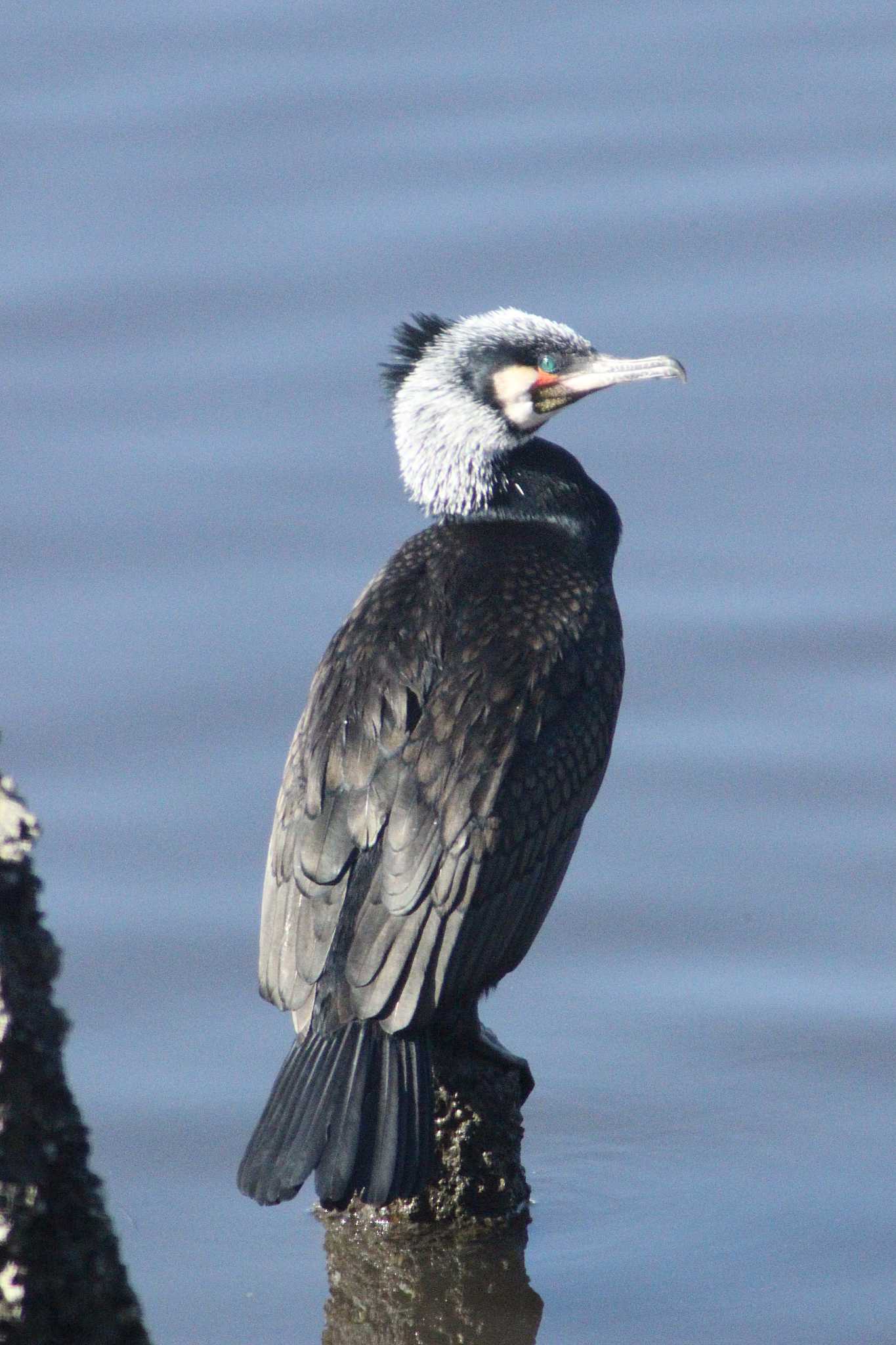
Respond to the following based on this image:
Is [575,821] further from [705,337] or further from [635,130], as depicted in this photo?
[635,130]

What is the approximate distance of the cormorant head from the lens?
230 inches

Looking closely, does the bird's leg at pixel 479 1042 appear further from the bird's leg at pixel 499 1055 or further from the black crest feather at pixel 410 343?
the black crest feather at pixel 410 343

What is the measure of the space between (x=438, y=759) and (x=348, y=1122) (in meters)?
0.85

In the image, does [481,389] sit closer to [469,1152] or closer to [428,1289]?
[469,1152]

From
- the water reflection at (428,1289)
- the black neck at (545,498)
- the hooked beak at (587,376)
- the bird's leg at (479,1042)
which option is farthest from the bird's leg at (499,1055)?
the hooked beak at (587,376)

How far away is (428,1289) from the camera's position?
16.4 feet

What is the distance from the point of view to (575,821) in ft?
17.4

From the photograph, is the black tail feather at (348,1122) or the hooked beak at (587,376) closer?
the black tail feather at (348,1122)

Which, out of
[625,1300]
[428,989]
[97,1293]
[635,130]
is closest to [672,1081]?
[625,1300]

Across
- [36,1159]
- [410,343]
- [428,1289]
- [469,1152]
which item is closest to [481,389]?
[410,343]

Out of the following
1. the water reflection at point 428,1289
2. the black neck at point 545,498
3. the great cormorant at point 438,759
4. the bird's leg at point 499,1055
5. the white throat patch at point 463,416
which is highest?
the white throat patch at point 463,416

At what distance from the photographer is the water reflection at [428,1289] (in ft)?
16.1

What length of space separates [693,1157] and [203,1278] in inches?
49.7

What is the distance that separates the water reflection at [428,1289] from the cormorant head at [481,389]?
73.6 inches
